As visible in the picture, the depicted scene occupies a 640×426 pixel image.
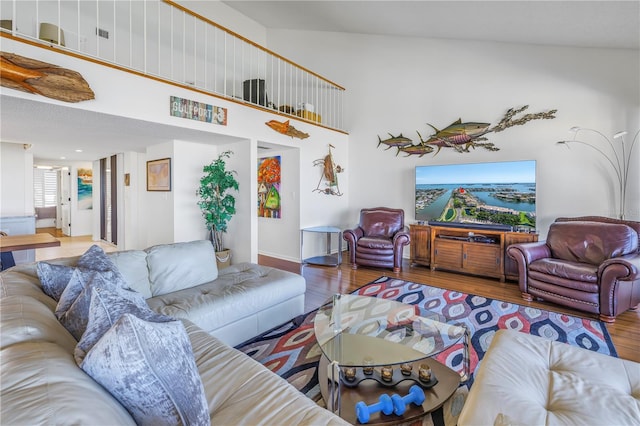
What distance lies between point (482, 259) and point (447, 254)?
47cm

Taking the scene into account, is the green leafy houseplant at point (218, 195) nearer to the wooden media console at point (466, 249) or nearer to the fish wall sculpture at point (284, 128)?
the fish wall sculpture at point (284, 128)

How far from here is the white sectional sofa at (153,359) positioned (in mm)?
692

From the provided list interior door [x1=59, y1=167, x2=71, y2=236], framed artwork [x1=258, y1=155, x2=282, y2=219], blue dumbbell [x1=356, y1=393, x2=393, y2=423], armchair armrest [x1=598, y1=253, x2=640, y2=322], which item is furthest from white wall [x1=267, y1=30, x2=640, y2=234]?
interior door [x1=59, y1=167, x2=71, y2=236]

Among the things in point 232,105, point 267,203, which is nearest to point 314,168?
point 267,203

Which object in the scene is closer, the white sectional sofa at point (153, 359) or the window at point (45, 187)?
the white sectional sofa at point (153, 359)

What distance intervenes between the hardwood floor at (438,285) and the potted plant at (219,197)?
3.70ft

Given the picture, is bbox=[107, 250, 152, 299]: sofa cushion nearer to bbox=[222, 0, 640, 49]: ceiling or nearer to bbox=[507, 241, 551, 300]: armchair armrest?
bbox=[507, 241, 551, 300]: armchair armrest

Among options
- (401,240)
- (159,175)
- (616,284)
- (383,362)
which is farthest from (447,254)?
(159,175)

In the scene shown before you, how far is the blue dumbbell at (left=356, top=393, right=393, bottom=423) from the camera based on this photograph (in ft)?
4.91

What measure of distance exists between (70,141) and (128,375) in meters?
5.27

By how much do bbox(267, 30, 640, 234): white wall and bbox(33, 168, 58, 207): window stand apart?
848cm

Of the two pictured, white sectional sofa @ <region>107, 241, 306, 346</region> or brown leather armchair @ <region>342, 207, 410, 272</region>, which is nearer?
white sectional sofa @ <region>107, 241, 306, 346</region>

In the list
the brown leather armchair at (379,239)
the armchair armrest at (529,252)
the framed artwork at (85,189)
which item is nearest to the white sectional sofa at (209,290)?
the brown leather armchair at (379,239)

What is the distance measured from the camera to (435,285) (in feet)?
12.8
